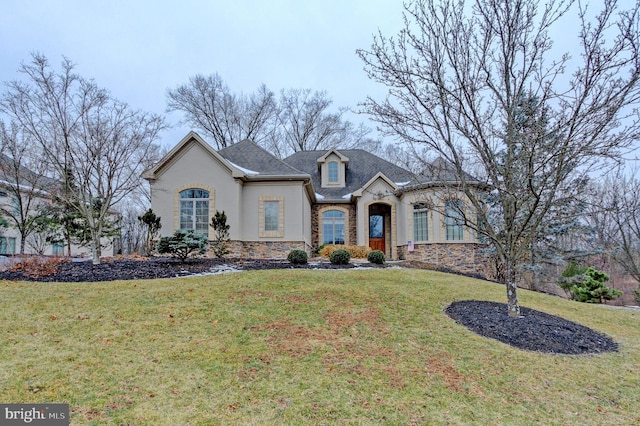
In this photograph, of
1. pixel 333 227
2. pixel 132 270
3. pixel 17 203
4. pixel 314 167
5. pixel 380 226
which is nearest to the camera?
pixel 132 270

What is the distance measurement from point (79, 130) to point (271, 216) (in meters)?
7.67

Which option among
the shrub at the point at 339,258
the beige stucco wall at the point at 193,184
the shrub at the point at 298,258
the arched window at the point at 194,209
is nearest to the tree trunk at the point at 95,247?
the beige stucco wall at the point at 193,184

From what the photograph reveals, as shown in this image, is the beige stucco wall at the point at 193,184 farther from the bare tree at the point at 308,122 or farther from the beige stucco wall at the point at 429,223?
the bare tree at the point at 308,122

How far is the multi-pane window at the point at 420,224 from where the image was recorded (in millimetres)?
16297

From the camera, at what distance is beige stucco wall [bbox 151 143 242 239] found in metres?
14.9

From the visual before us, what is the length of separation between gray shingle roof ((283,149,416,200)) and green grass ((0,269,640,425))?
41.1 ft

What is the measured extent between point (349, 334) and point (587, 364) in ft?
11.9

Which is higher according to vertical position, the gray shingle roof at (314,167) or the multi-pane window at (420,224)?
the gray shingle roof at (314,167)

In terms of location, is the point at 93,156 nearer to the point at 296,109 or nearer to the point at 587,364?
the point at 587,364

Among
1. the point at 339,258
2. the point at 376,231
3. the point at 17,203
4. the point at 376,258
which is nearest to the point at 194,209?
the point at 339,258

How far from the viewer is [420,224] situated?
16641 millimetres

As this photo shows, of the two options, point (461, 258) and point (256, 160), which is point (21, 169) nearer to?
point (256, 160)

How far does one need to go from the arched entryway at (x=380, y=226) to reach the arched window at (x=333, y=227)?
172 cm

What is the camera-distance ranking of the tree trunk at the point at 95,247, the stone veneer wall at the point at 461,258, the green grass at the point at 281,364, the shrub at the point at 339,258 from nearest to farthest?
the green grass at the point at 281,364 < the tree trunk at the point at 95,247 < the shrub at the point at 339,258 < the stone veneer wall at the point at 461,258
